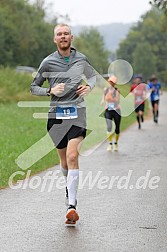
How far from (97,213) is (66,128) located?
3.91 feet

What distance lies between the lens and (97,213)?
8.23 metres

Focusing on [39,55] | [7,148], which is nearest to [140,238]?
[7,148]

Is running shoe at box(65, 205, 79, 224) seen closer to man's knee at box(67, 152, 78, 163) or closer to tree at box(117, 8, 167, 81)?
man's knee at box(67, 152, 78, 163)

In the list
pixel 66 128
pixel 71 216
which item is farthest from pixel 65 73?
pixel 71 216

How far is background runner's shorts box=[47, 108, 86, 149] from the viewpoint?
7.74m

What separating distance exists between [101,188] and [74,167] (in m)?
2.68

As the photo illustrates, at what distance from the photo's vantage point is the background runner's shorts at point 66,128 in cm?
774

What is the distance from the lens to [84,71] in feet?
25.9

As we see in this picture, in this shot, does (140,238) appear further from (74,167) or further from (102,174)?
(102,174)

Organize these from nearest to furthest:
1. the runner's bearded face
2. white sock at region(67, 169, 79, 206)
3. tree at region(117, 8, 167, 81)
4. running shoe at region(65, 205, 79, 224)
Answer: running shoe at region(65, 205, 79, 224), the runner's bearded face, white sock at region(67, 169, 79, 206), tree at region(117, 8, 167, 81)

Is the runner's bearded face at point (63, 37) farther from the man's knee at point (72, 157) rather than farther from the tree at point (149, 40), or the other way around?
the tree at point (149, 40)

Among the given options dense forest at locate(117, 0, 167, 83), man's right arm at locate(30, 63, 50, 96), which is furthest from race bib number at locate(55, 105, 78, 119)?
dense forest at locate(117, 0, 167, 83)

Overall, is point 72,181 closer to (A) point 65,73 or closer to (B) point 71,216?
(B) point 71,216

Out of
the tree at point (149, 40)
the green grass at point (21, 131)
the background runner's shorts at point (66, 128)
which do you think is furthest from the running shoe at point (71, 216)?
the tree at point (149, 40)
